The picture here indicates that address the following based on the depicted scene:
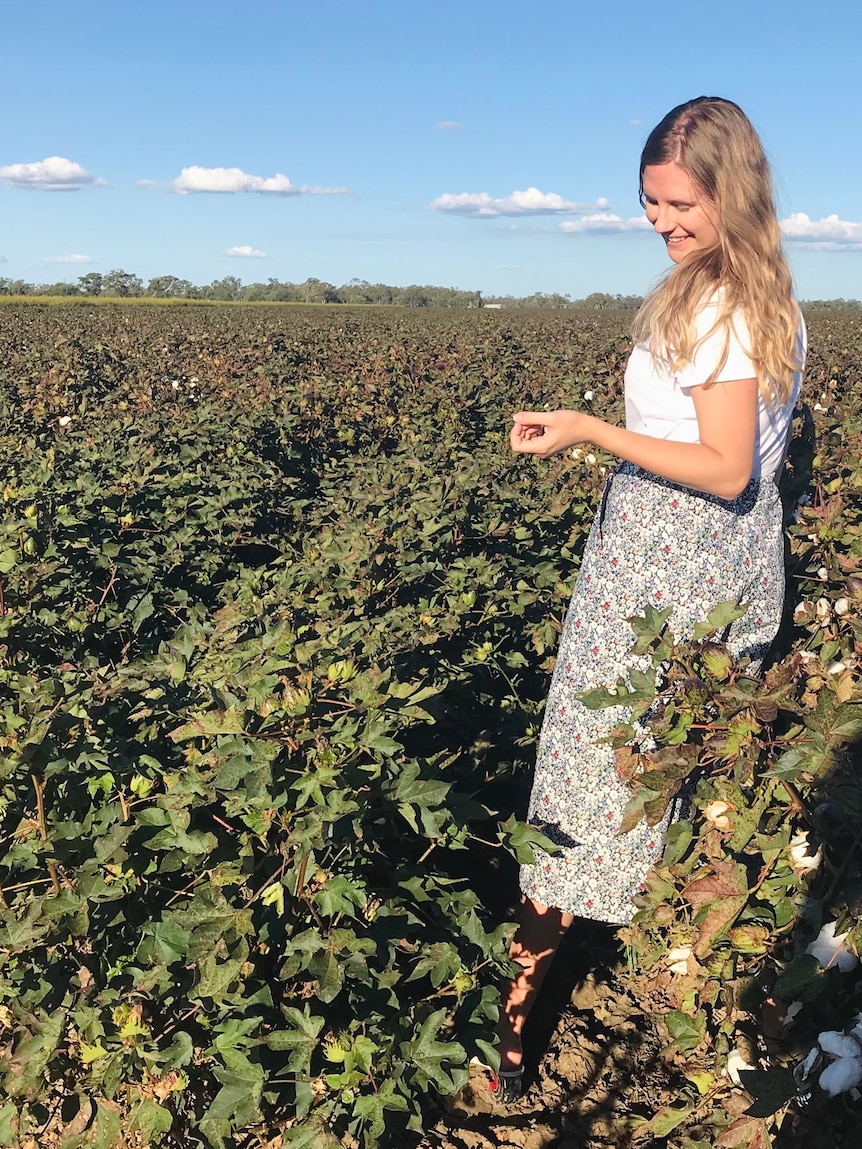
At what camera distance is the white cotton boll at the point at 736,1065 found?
1.32 metres

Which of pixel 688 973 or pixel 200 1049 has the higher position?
pixel 688 973

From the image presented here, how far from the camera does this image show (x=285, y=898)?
1.55 meters

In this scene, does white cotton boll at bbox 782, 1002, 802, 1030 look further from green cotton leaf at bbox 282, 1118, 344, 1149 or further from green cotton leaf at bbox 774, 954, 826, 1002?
green cotton leaf at bbox 282, 1118, 344, 1149

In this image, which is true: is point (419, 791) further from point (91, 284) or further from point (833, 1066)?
point (91, 284)

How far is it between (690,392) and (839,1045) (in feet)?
3.91

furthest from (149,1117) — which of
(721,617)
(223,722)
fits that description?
(721,617)

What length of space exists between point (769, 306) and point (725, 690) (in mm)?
770

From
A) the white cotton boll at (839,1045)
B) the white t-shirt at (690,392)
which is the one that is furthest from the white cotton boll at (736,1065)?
the white t-shirt at (690,392)

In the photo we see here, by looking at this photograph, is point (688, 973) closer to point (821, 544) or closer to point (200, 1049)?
point (200, 1049)

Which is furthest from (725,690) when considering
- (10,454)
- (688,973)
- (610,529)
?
(10,454)

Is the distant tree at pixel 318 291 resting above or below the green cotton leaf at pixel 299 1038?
above

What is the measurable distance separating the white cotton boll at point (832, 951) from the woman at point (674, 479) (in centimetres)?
74

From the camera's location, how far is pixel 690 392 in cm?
183

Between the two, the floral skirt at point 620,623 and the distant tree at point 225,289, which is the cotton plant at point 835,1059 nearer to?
the floral skirt at point 620,623
